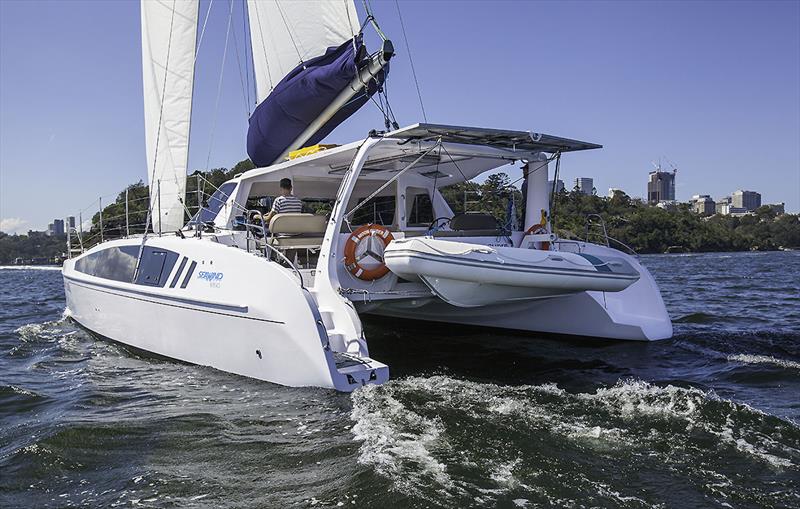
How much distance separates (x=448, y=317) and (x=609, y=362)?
2.46 m

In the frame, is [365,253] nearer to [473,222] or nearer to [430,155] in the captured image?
[430,155]

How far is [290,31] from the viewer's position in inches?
359

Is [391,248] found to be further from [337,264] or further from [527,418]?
[527,418]

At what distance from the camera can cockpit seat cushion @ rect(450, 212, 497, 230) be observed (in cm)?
808

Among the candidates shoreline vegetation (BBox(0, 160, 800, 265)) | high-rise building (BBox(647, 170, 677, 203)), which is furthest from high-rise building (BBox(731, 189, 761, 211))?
shoreline vegetation (BBox(0, 160, 800, 265))

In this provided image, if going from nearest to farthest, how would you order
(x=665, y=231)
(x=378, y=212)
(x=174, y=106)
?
(x=378, y=212), (x=174, y=106), (x=665, y=231)

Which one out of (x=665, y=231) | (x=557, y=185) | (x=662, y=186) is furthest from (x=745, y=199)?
(x=557, y=185)

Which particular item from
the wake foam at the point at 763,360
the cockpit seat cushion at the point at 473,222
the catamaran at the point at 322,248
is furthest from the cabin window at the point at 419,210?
the wake foam at the point at 763,360

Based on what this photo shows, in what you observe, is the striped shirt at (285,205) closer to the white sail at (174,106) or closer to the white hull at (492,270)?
the white hull at (492,270)

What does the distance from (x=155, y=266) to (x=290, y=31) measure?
13.1ft

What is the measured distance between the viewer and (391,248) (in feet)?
20.2

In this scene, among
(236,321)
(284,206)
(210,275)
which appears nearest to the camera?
(236,321)

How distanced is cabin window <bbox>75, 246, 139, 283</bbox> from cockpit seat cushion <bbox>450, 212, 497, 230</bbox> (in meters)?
4.09

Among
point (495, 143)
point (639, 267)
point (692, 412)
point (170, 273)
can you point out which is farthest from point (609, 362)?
point (170, 273)
